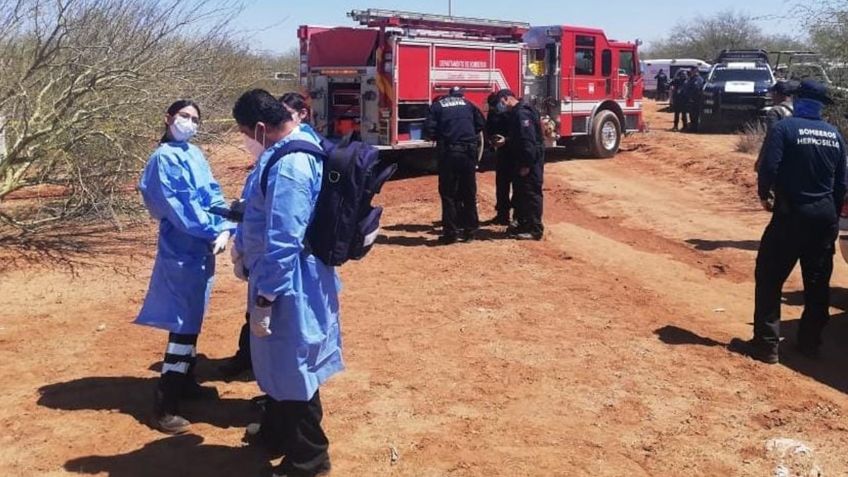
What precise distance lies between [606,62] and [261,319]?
15355mm

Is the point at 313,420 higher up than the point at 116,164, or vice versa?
the point at 116,164

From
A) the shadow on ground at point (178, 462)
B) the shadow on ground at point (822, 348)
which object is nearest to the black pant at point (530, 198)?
the shadow on ground at point (822, 348)

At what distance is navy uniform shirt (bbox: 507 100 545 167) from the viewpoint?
31.1 ft

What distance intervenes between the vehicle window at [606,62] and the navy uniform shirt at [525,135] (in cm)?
851

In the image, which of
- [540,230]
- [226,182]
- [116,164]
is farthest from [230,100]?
[540,230]

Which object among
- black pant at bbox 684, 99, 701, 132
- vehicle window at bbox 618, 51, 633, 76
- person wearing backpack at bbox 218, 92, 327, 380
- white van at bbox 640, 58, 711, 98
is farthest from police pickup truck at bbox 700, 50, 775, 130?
white van at bbox 640, 58, 711, 98

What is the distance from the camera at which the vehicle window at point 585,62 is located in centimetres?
1694

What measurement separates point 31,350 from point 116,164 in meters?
5.18

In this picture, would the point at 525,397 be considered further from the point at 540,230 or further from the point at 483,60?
the point at 483,60

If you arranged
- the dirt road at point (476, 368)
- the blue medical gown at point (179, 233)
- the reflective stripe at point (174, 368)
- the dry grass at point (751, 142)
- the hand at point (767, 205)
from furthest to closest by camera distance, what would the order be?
the dry grass at point (751, 142) < the hand at point (767, 205) < the reflective stripe at point (174, 368) < the blue medical gown at point (179, 233) < the dirt road at point (476, 368)

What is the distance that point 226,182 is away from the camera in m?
14.4

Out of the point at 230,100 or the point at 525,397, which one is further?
the point at 230,100

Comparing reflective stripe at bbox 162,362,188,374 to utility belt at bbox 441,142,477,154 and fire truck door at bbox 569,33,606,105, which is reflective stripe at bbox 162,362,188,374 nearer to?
utility belt at bbox 441,142,477,154

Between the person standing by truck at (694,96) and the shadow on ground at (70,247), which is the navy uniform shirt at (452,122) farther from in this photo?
the person standing by truck at (694,96)
